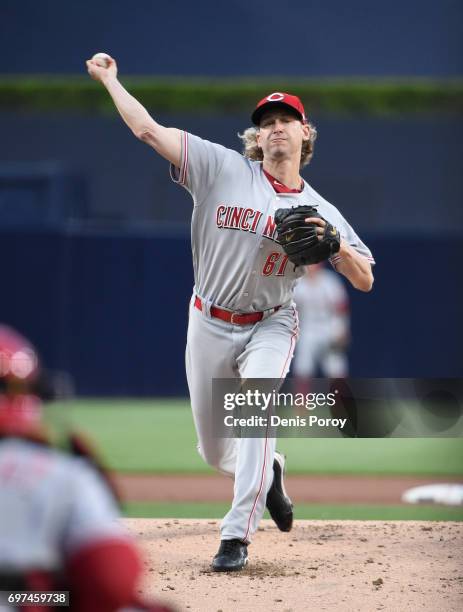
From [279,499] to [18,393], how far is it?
2615 mm

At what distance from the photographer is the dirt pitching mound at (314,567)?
9.80 ft

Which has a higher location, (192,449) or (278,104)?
(192,449)

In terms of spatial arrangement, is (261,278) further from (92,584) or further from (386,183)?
(386,183)

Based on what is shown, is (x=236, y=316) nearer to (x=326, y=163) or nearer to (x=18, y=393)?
(x=18, y=393)

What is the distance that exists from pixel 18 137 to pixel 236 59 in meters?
2.86

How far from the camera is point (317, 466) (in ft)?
23.3

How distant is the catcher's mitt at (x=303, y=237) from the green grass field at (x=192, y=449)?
113 inches

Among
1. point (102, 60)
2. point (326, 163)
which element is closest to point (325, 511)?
point (102, 60)

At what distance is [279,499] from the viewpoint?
3945 mm

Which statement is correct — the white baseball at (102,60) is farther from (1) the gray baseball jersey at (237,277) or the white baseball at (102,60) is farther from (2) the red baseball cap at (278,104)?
(2) the red baseball cap at (278,104)

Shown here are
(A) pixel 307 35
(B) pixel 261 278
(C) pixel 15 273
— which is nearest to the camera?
(B) pixel 261 278

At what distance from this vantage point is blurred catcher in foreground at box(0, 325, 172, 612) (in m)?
1.34

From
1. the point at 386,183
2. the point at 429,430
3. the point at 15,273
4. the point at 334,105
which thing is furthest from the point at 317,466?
the point at 334,105

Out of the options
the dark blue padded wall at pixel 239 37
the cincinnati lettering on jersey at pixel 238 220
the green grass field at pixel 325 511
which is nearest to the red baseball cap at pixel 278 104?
the cincinnati lettering on jersey at pixel 238 220
